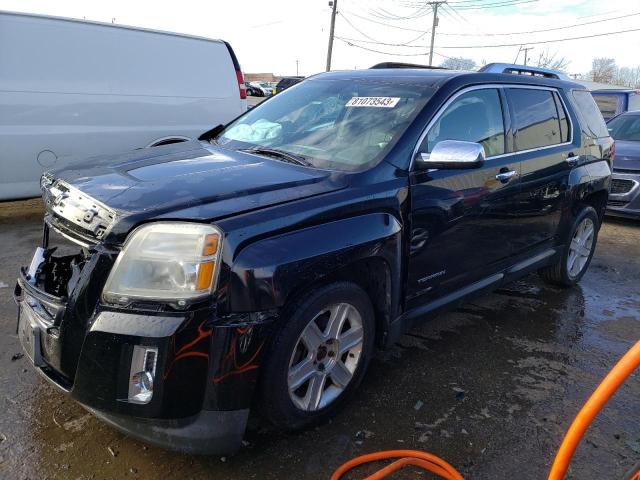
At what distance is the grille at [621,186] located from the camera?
7456mm

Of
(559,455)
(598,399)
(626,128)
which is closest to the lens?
(598,399)

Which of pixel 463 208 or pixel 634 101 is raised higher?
pixel 634 101

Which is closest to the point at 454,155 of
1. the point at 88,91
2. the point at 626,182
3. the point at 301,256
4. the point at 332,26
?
the point at 301,256

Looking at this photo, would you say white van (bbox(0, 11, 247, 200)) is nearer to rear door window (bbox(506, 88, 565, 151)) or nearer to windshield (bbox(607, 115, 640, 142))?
rear door window (bbox(506, 88, 565, 151))

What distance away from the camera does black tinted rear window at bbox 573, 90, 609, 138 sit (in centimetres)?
457

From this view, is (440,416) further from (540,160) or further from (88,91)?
(88,91)

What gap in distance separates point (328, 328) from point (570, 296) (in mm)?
3183

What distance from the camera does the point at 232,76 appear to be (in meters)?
7.14

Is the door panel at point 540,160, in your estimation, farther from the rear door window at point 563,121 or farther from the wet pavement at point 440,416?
the wet pavement at point 440,416

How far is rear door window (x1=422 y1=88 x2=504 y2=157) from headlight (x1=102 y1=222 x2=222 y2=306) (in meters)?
1.46

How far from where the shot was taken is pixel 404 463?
2.38 m

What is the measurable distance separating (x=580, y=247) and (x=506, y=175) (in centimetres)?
197

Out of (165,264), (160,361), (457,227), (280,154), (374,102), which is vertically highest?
(374,102)

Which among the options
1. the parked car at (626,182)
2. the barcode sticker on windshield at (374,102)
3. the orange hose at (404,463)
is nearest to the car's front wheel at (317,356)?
the orange hose at (404,463)
